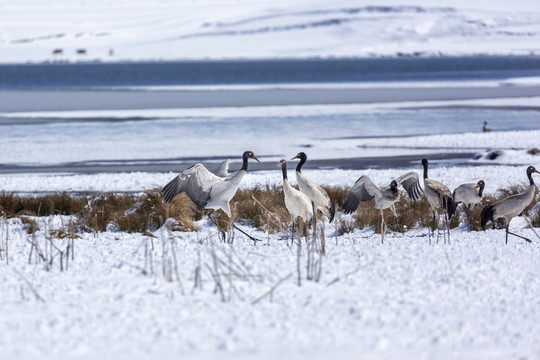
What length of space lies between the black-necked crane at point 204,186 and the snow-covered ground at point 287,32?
89056 millimetres

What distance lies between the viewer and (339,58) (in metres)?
95.9

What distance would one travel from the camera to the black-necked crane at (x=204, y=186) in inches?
394

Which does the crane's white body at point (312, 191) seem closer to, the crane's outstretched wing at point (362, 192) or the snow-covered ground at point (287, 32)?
the crane's outstretched wing at point (362, 192)

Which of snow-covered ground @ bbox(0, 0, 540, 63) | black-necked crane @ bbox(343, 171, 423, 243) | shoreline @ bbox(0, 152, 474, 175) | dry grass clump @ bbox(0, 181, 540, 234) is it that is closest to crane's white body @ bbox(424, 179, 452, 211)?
black-necked crane @ bbox(343, 171, 423, 243)

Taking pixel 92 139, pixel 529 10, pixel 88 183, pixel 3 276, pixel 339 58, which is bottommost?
pixel 3 276

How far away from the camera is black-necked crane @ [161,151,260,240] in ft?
32.8

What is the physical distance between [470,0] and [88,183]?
112 meters

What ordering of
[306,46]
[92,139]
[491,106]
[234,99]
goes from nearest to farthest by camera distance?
1. [92,139]
2. [491,106]
3. [234,99]
4. [306,46]

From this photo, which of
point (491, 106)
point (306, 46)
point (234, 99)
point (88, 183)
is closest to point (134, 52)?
point (306, 46)

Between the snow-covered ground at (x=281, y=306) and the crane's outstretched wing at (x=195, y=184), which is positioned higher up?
the crane's outstretched wing at (x=195, y=184)

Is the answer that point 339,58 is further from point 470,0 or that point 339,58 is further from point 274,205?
point 274,205

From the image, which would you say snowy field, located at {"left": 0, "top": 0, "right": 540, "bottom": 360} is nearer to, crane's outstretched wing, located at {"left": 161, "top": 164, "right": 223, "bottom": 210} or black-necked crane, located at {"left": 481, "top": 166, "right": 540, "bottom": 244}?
black-necked crane, located at {"left": 481, "top": 166, "right": 540, "bottom": 244}

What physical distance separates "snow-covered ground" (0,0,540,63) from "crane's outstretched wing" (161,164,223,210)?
8908 cm

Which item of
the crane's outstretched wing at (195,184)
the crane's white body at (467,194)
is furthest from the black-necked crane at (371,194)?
the crane's outstretched wing at (195,184)
